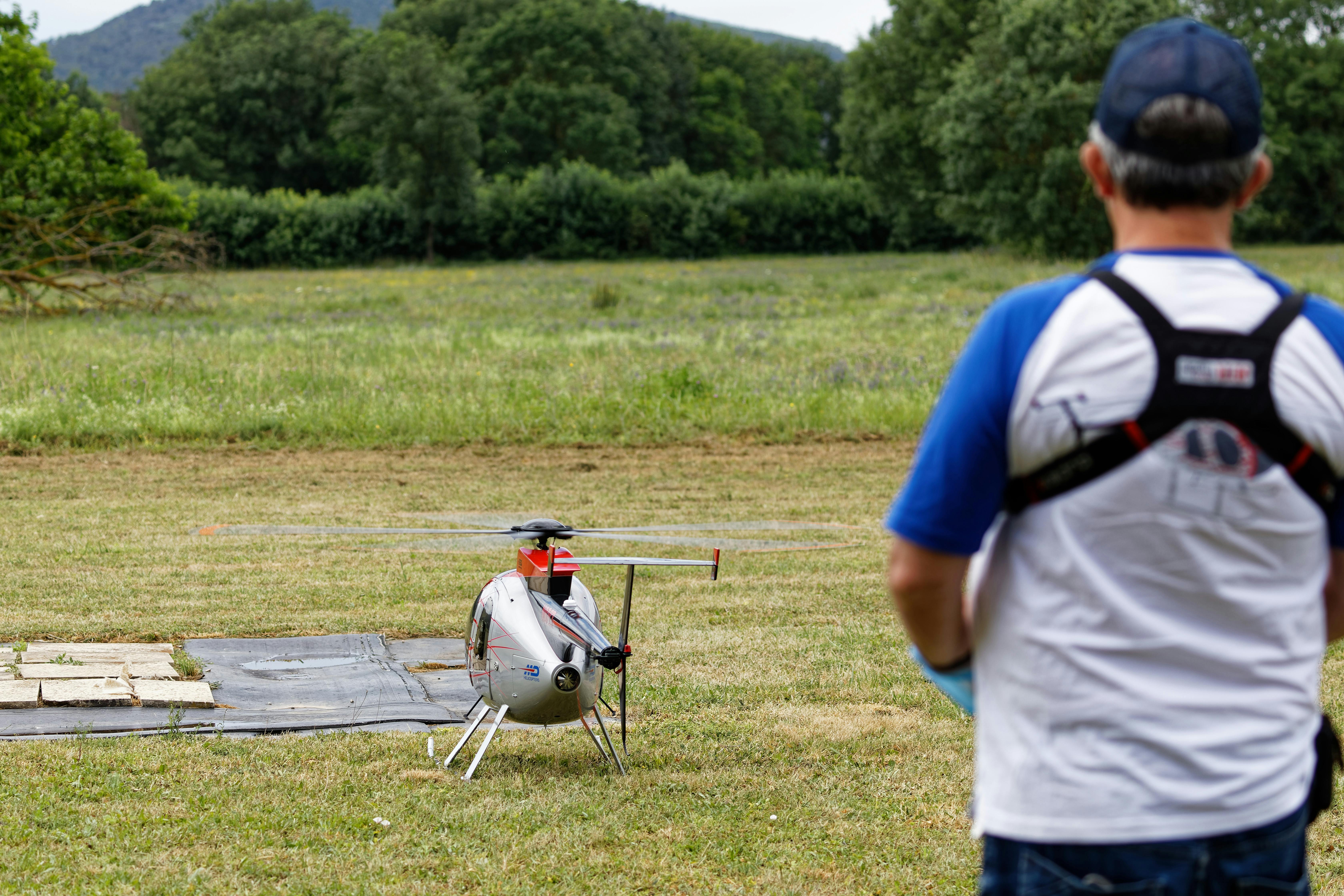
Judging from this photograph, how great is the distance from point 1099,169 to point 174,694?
5676 mm

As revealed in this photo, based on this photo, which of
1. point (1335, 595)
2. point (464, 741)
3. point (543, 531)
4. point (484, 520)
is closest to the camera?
Answer: point (1335, 595)

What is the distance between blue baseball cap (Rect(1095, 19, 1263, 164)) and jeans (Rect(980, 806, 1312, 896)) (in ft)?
3.02

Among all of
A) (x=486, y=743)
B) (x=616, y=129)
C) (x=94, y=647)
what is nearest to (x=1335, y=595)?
(x=486, y=743)

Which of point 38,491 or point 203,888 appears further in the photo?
point 38,491

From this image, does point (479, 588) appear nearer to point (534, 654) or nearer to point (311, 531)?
point (534, 654)

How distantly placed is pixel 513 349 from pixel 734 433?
588 cm

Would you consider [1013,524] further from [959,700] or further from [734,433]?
[734,433]

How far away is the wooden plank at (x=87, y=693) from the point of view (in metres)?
6.16

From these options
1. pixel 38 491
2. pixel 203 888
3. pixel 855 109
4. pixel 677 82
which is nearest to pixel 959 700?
pixel 203 888

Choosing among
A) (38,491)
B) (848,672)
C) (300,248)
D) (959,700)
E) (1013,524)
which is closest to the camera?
(1013,524)

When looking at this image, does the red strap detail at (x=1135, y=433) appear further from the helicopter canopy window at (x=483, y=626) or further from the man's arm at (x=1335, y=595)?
the helicopter canopy window at (x=483, y=626)

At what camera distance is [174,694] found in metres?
6.36

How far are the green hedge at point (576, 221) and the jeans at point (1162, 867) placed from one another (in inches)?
2175

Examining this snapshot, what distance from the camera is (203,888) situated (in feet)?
14.0
